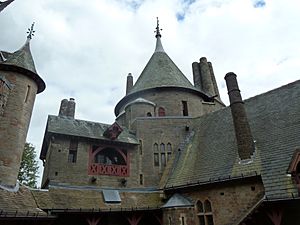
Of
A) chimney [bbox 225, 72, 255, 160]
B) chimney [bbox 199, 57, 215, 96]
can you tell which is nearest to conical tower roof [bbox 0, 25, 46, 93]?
chimney [bbox 225, 72, 255, 160]

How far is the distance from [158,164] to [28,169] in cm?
1413

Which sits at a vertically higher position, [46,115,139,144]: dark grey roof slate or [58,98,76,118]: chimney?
[58,98,76,118]: chimney

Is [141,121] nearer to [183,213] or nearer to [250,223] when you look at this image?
[183,213]

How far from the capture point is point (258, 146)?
13992mm

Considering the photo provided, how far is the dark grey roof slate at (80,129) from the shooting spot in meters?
16.5

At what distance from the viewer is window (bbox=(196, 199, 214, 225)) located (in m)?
13.6

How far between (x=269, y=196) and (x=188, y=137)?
8482mm

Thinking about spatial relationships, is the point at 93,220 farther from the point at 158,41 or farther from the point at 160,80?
the point at 158,41

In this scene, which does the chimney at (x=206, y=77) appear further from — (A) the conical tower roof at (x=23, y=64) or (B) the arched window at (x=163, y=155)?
(A) the conical tower roof at (x=23, y=64)

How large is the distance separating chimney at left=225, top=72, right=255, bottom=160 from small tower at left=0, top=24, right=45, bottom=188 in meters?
11.6

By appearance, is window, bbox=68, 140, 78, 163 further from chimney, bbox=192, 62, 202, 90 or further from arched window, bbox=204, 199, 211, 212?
chimney, bbox=192, 62, 202, 90

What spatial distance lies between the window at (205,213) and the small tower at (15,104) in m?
9.56

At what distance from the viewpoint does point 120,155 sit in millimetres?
18953

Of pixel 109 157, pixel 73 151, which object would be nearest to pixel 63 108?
pixel 109 157
